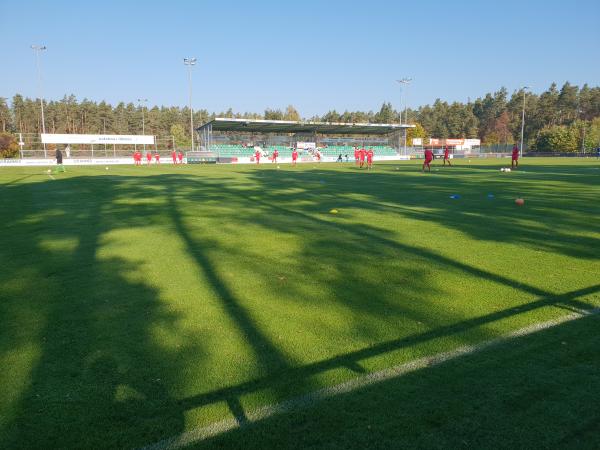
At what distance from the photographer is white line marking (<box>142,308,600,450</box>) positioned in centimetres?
254

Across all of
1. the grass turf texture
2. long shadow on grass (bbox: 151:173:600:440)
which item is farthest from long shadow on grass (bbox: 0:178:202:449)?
long shadow on grass (bbox: 151:173:600:440)

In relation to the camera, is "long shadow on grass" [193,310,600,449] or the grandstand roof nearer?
"long shadow on grass" [193,310,600,449]

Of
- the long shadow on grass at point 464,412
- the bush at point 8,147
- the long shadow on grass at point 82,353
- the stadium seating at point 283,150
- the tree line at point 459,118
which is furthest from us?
the tree line at point 459,118

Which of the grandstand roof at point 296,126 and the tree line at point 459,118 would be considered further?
the tree line at point 459,118

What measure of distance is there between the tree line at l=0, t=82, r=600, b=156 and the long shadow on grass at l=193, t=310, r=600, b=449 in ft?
287

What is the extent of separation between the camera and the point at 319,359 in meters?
3.48

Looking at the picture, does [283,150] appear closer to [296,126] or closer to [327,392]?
[296,126]

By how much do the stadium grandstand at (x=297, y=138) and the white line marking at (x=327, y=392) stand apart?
177 feet

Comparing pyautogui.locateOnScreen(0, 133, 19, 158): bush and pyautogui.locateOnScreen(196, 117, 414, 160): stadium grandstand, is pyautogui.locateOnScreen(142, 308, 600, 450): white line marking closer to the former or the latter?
pyautogui.locateOnScreen(196, 117, 414, 160): stadium grandstand

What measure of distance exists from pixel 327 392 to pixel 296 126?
203ft

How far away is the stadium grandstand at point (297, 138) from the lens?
59.4 m

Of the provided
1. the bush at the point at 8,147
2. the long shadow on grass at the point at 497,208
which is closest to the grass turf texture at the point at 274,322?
the long shadow on grass at the point at 497,208

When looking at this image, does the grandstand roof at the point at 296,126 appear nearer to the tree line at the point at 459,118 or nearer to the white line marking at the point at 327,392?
the tree line at the point at 459,118

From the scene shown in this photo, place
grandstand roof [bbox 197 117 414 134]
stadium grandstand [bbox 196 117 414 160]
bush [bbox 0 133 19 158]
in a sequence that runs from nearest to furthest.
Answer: grandstand roof [bbox 197 117 414 134], stadium grandstand [bbox 196 117 414 160], bush [bbox 0 133 19 158]
